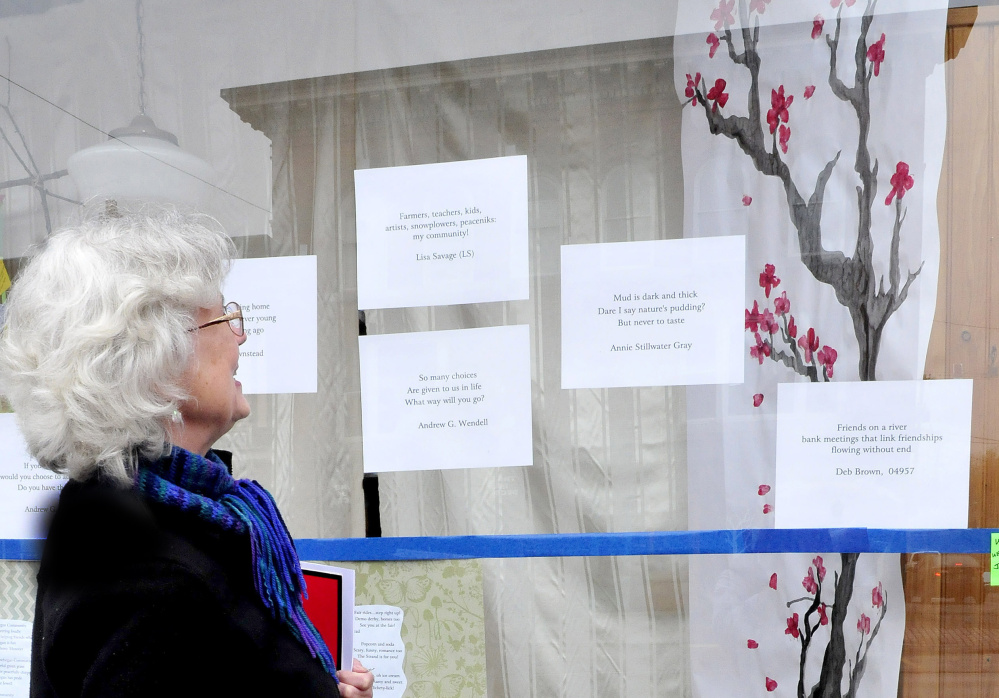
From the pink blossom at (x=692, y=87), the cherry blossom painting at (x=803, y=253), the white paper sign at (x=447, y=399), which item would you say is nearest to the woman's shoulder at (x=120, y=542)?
the white paper sign at (x=447, y=399)

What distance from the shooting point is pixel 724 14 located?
79.3 inches

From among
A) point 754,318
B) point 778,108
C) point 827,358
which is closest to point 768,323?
point 754,318

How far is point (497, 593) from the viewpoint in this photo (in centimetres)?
211

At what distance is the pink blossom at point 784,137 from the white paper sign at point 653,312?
0.23 meters

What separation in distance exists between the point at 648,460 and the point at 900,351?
63 cm

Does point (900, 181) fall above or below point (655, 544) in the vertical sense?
above

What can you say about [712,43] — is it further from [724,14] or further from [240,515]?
[240,515]

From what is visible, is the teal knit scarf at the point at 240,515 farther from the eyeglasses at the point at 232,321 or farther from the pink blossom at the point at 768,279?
the pink blossom at the point at 768,279

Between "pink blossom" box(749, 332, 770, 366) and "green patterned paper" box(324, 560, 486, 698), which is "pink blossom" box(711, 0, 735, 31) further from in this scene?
"green patterned paper" box(324, 560, 486, 698)

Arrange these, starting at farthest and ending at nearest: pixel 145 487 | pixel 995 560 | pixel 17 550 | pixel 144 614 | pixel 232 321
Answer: pixel 17 550 → pixel 995 560 → pixel 232 321 → pixel 145 487 → pixel 144 614

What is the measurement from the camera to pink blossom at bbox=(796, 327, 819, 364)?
1.98 metres

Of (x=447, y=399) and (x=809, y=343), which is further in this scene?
(x=447, y=399)

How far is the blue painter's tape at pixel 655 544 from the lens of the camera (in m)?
1.92

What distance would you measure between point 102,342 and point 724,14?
1.57 metres
